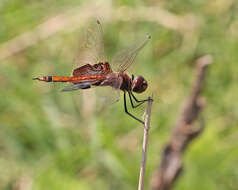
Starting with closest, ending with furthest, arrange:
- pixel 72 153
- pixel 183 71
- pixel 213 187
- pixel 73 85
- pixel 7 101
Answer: pixel 73 85 → pixel 213 187 → pixel 72 153 → pixel 7 101 → pixel 183 71

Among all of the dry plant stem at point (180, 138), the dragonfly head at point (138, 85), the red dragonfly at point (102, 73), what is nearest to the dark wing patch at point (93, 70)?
the red dragonfly at point (102, 73)

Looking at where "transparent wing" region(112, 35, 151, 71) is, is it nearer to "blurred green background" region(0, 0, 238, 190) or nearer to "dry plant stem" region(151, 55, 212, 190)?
"blurred green background" region(0, 0, 238, 190)

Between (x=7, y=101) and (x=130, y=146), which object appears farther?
(x=7, y=101)

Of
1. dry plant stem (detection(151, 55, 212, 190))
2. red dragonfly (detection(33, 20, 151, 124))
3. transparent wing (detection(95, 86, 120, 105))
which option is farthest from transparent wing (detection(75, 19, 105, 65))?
dry plant stem (detection(151, 55, 212, 190))

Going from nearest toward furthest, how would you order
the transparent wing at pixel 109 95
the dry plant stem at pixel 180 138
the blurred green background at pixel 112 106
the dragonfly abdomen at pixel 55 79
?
the transparent wing at pixel 109 95 → the dragonfly abdomen at pixel 55 79 → the dry plant stem at pixel 180 138 → the blurred green background at pixel 112 106

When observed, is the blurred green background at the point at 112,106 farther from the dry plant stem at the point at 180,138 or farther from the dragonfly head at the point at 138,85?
the dry plant stem at the point at 180,138

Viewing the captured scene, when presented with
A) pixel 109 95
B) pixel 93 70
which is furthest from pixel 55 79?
pixel 109 95

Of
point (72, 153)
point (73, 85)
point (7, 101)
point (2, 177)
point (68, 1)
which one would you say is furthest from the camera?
point (68, 1)

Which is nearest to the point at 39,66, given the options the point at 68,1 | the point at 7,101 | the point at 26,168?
the point at 7,101

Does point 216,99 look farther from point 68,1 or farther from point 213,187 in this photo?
point 68,1
